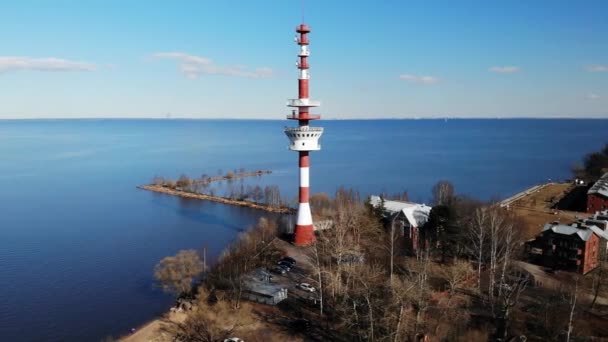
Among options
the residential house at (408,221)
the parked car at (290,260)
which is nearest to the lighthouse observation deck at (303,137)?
the residential house at (408,221)

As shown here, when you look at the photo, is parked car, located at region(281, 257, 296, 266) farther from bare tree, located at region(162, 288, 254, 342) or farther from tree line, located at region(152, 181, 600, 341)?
bare tree, located at region(162, 288, 254, 342)

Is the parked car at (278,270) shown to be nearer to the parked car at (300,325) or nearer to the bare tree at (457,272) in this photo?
the parked car at (300,325)

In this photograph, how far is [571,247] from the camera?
118 feet

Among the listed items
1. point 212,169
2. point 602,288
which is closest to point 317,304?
point 602,288

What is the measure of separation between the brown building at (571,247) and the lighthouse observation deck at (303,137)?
20.5 metres

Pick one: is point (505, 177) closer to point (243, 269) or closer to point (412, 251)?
point (412, 251)

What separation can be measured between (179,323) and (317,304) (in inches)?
343

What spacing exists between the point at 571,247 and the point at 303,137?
913 inches

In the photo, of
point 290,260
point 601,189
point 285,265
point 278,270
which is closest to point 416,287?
point 278,270

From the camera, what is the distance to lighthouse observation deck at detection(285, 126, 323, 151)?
40.8 m

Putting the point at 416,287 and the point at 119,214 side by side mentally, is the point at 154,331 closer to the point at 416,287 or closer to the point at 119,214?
the point at 416,287

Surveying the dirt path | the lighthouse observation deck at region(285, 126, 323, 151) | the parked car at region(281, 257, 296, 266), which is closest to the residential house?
the lighthouse observation deck at region(285, 126, 323, 151)

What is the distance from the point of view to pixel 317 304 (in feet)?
97.6

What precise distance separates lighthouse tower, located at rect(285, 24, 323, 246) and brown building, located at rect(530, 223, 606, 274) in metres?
19.6
